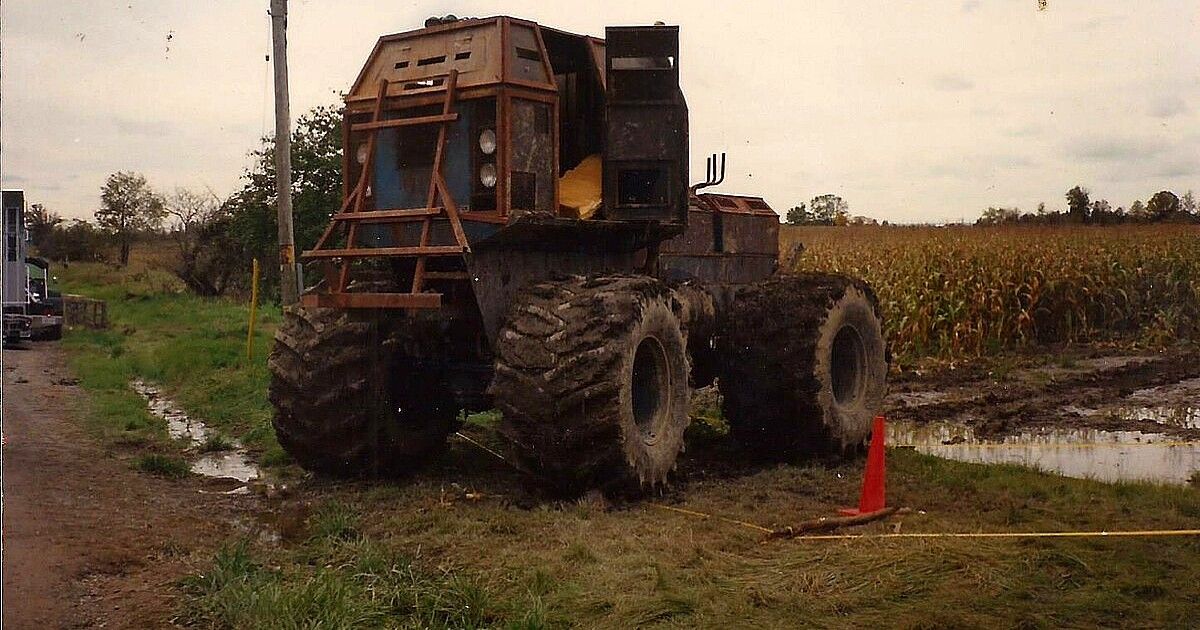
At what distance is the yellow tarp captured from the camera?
8.36 meters

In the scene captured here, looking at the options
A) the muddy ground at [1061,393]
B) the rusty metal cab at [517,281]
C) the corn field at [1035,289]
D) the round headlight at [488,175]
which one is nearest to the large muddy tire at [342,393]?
the rusty metal cab at [517,281]

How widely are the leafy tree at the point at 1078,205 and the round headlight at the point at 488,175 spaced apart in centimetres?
1597

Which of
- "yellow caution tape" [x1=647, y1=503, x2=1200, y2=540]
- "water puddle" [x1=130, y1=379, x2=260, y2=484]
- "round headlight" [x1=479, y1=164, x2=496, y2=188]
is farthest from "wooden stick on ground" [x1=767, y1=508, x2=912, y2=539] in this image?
"water puddle" [x1=130, y1=379, x2=260, y2=484]

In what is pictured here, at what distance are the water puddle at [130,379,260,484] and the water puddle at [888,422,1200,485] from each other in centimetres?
552

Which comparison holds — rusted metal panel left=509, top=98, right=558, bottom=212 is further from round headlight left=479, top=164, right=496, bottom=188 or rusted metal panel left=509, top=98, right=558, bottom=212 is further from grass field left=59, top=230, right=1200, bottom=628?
grass field left=59, top=230, right=1200, bottom=628

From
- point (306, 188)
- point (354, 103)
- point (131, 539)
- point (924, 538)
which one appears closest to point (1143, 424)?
point (924, 538)

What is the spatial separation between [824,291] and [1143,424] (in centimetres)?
375

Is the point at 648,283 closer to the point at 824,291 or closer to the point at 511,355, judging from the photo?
the point at 511,355

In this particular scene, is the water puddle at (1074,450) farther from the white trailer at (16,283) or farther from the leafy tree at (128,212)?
the leafy tree at (128,212)

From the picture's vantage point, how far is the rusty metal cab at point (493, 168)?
767 centimetres

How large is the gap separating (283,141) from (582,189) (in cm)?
838

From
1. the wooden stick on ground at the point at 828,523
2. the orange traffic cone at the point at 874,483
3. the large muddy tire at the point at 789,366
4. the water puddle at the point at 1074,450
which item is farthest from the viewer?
the large muddy tire at the point at 789,366

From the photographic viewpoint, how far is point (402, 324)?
827 centimetres

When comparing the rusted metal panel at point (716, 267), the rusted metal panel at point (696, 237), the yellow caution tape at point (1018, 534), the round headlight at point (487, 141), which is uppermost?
the round headlight at point (487, 141)
